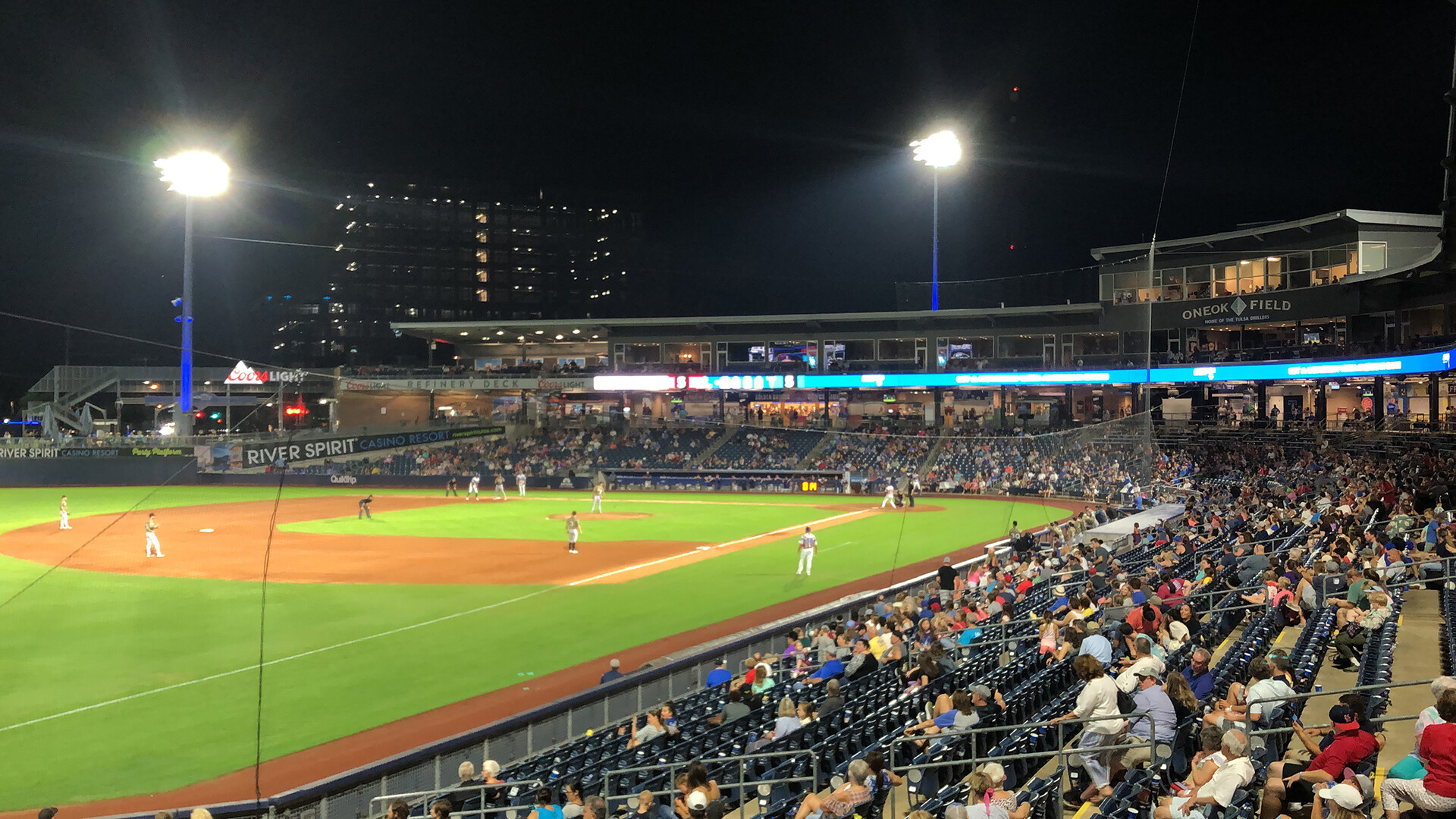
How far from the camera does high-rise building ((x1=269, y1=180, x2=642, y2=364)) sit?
351ft

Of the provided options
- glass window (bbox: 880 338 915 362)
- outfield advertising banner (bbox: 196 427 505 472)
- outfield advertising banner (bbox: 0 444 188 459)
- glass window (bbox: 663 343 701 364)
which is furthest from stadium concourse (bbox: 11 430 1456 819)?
glass window (bbox: 663 343 701 364)

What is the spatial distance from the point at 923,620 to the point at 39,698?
14.0m

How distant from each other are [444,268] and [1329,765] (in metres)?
112

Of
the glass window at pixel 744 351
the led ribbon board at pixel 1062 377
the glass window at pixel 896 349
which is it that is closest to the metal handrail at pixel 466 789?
the led ribbon board at pixel 1062 377

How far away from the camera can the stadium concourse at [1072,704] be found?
6.79 metres

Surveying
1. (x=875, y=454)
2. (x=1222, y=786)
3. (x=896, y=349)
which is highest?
(x=896, y=349)

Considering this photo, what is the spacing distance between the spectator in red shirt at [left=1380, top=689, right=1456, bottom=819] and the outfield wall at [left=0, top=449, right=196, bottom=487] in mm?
58617

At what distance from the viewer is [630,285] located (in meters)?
118

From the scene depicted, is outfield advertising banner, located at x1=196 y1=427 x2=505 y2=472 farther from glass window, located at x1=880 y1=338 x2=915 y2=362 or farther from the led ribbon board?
glass window, located at x1=880 y1=338 x2=915 y2=362

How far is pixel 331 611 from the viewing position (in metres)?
21.6

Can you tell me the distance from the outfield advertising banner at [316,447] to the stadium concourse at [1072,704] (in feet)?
140

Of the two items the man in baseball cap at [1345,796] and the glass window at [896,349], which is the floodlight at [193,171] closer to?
the glass window at [896,349]

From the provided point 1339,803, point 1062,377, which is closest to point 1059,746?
point 1339,803

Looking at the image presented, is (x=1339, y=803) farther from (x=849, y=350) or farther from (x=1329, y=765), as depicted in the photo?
(x=849, y=350)
